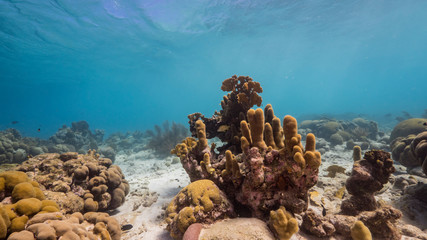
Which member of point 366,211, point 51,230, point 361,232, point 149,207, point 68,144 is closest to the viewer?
point 51,230

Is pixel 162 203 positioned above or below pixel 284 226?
below

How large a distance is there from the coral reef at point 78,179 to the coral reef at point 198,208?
2.44 m

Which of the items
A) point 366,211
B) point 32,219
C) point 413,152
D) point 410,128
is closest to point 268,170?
point 366,211

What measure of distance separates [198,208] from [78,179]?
364cm

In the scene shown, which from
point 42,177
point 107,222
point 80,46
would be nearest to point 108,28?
point 80,46

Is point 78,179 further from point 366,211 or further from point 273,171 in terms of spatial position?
point 366,211

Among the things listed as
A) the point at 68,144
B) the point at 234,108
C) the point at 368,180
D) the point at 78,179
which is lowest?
the point at 368,180

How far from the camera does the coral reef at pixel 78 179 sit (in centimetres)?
404

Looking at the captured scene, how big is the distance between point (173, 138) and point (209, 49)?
26912mm

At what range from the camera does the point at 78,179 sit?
173 inches

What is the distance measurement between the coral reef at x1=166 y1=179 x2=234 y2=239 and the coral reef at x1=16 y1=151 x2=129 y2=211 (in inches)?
96.1

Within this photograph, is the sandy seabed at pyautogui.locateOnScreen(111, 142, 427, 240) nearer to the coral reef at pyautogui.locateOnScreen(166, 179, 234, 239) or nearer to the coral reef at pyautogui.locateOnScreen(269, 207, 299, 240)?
the coral reef at pyautogui.locateOnScreen(269, 207, 299, 240)

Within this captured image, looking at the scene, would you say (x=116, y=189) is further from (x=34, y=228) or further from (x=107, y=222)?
(x=34, y=228)

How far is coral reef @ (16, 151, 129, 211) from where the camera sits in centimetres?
404
